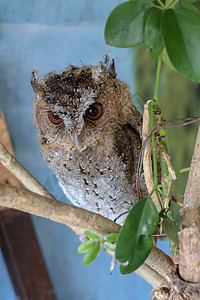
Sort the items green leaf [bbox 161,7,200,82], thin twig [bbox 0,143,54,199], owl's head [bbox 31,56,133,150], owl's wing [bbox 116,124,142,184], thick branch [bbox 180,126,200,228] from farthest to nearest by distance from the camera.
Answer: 1. thin twig [bbox 0,143,54,199]
2. owl's wing [bbox 116,124,142,184]
3. owl's head [bbox 31,56,133,150]
4. thick branch [bbox 180,126,200,228]
5. green leaf [bbox 161,7,200,82]

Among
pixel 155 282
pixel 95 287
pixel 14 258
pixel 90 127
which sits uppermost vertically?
pixel 90 127

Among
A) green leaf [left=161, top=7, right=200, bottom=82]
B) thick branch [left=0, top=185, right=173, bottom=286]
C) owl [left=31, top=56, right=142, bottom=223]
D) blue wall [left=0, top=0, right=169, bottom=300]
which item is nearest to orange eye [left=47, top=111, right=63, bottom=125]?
owl [left=31, top=56, right=142, bottom=223]

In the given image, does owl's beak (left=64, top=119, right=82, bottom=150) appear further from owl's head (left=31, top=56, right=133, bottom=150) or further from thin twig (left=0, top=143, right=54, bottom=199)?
thin twig (left=0, top=143, right=54, bottom=199)

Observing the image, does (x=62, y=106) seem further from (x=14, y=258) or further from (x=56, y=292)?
(x=56, y=292)

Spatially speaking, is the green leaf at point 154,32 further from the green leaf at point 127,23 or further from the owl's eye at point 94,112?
the owl's eye at point 94,112

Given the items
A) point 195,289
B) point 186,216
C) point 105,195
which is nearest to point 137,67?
point 105,195

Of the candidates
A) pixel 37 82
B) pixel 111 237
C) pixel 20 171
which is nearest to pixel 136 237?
pixel 111 237

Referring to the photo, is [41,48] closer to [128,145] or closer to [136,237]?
[128,145]
